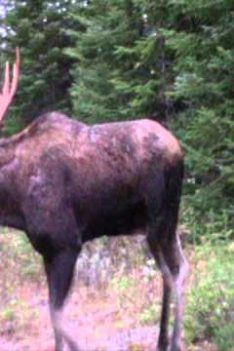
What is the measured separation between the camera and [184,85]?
484 inches

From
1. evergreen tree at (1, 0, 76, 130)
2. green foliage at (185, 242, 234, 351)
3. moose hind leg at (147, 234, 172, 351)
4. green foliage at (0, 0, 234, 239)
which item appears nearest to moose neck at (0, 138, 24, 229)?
moose hind leg at (147, 234, 172, 351)

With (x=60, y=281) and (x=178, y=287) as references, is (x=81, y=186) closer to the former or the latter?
(x=60, y=281)

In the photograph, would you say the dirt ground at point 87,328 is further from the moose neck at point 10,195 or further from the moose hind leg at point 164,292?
the moose neck at point 10,195

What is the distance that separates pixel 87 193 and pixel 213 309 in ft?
4.70

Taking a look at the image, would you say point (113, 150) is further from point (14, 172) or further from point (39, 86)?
point (39, 86)

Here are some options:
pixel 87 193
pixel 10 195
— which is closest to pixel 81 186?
pixel 87 193

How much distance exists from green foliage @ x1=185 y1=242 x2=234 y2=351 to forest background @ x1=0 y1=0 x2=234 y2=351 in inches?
0.6

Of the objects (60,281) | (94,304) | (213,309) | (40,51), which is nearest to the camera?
(60,281)

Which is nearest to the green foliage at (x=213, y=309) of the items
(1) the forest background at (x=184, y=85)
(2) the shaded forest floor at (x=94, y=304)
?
(1) the forest background at (x=184, y=85)

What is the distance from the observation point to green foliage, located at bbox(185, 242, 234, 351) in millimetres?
7096

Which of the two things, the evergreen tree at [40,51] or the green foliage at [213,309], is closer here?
the green foliage at [213,309]

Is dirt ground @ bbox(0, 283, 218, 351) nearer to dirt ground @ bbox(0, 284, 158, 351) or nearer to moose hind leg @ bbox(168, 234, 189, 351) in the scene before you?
dirt ground @ bbox(0, 284, 158, 351)

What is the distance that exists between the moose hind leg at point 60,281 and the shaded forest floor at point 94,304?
0.41 feet

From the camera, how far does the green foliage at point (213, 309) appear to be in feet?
23.3
